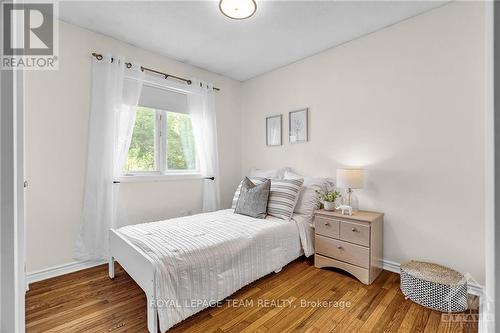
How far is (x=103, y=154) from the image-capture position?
247 centimetres

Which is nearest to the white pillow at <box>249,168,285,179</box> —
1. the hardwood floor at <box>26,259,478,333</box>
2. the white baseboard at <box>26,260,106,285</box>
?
the hardwood floor at <box>26,259,478,333</box>

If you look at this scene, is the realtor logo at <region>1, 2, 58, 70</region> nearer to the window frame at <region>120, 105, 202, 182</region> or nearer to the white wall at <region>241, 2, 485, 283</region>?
the window frame at <region>120, 105, 202, 182</region>

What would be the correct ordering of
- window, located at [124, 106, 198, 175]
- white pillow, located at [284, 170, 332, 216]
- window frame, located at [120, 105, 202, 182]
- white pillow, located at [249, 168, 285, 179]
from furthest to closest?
white pillow, located at [249, 168, 285, 179] < window frame, located at [120, 105, 202, 182] < window, located at [124, 106, 198, 175] < white pillow, located at [284, 170, 332, 216]

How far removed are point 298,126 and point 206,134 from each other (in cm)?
136

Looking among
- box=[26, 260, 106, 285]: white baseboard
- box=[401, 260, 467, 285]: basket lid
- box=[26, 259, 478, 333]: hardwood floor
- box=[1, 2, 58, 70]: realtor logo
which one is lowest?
box=[26, 259, 478, 333]: hardwood floor

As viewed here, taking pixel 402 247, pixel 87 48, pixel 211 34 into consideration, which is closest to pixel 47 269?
pixel 87 48

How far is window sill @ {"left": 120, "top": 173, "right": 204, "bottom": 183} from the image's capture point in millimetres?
2702

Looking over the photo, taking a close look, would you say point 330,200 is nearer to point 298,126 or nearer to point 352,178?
point 352,178

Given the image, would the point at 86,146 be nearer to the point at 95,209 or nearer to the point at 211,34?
the point at 95,209

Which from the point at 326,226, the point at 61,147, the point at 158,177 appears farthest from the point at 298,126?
the point at 61,147

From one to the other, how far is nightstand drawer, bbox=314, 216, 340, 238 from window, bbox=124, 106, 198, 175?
194cm

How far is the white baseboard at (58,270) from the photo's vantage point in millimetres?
2123

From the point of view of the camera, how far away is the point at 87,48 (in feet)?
7.93

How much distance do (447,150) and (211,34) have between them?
2646 mm
